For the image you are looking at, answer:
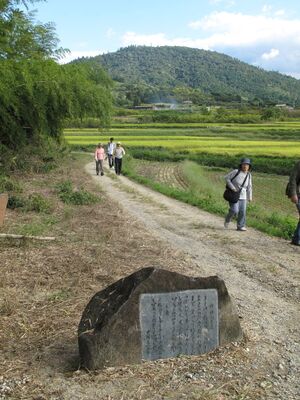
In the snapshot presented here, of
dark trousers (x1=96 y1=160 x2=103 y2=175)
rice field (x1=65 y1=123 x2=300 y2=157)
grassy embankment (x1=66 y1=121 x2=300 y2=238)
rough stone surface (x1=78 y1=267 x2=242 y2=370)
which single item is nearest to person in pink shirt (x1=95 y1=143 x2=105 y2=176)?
dark trousers (x1=96 y1=160 x2=103 y2=175)

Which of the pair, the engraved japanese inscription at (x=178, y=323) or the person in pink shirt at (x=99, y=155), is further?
the person in pink shirt at (x=99, y=155)

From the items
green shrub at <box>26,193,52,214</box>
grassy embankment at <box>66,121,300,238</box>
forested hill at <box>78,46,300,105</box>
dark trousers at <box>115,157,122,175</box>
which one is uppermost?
forested hill at <box>78,46,300,105</box>

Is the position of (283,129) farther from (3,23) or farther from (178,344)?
(178,344)

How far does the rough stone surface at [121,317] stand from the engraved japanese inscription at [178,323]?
0.05m

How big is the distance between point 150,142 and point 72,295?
38803 mm

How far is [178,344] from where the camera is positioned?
3.90 meters

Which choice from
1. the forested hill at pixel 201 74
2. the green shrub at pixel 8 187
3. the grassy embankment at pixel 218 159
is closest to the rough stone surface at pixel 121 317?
the grassy embankment at pixel 218 159

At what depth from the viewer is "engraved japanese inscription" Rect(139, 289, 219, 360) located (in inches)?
149

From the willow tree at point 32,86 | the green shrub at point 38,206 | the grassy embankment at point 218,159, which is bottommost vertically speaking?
the grassy embankment at point 218,159

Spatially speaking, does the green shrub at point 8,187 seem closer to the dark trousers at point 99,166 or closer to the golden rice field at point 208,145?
the dark trousers at point 99,166

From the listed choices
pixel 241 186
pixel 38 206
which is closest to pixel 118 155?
pixel 38 206

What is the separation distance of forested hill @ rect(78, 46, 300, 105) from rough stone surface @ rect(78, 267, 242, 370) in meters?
154

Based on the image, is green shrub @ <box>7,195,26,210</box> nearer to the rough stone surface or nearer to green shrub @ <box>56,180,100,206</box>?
green shrub @ <box>56,180,100,206</box>

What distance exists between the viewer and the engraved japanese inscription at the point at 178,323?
3783 mm
